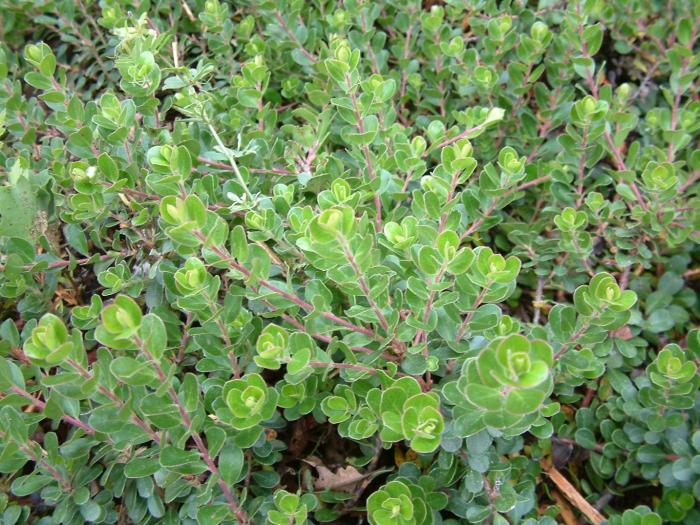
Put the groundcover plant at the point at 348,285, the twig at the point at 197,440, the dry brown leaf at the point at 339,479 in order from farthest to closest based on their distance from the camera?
the dry brown leaf at the point at 339,479 → the groundcover plant at the point at 348,285 → the twig at the point at 197,440

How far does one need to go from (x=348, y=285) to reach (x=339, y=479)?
71 centimetres

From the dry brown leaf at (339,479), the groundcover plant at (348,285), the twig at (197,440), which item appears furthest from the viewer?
the dry brown leaf at (339,479)

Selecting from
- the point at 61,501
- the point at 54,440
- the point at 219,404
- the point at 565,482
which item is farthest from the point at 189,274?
the point at 565,482

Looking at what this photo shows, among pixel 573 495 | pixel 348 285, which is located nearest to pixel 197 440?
pixel 348 285

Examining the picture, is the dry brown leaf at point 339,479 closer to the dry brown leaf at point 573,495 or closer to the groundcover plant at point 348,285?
the groundcover plant at point 348,285

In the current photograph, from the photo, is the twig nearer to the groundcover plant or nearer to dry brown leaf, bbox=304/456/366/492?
the groundcover plant

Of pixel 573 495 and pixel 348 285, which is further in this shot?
pixel 573 495

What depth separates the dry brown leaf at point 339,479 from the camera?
1793mm

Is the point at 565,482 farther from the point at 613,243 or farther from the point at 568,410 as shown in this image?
the point at 613,243

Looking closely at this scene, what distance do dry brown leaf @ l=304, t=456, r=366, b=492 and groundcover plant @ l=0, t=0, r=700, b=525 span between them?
13 mm

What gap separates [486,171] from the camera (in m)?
1.84

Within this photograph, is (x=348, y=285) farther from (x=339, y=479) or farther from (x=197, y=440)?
(x=339, y=479)

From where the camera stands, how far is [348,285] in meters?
1.43

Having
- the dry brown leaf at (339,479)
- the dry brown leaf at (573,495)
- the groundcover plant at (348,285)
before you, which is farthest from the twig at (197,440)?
the dry brown leaf at (573,495)
